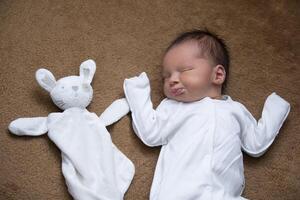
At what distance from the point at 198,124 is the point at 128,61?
0.36m

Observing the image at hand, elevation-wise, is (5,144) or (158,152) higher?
(5,144)

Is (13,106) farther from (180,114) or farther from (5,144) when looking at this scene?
(180,114)

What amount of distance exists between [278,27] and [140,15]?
0.52 m

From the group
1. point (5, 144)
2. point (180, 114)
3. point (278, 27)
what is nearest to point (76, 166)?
point (5, 144)

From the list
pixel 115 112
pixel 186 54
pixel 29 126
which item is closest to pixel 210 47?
pixel 186 54

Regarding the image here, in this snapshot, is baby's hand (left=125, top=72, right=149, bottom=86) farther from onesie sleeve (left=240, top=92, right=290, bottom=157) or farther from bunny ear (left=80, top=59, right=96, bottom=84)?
onesie sleeve (left=240, top=92, right=290, bottom=157)

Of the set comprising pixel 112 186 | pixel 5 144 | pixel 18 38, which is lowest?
pixel 112 186

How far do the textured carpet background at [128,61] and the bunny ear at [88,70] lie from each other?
68 mm

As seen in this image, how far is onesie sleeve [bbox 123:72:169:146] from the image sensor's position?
131 cm

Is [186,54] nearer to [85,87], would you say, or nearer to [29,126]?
[85,87]

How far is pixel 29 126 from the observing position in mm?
1270

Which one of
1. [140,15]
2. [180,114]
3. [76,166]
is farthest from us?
[140,15]

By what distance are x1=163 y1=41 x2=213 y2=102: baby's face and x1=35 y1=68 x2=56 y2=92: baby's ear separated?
13.8 inches

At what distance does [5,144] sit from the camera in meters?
1.27
